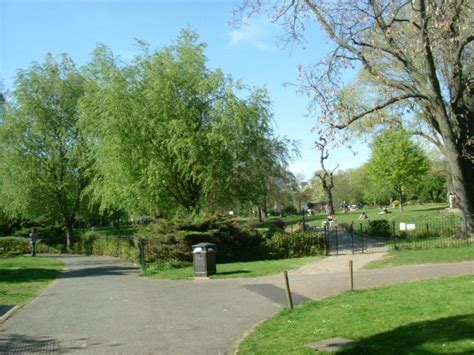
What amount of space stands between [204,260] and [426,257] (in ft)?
25.6

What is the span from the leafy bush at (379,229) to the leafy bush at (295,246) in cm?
906

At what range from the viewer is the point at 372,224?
3428 centimetres

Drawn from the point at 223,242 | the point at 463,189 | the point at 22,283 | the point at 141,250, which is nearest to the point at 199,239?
the point at 223,242

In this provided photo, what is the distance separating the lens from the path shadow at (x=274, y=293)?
12.7 metres

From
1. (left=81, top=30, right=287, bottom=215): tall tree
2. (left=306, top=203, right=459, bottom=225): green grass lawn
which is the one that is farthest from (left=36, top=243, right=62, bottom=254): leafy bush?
(left=306, top=203, right=459, bottom=225): green grass lawn

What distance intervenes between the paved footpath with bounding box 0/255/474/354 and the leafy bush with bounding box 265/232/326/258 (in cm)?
526

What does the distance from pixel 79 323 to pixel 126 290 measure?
511cm

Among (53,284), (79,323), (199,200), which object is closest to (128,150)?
(199,200)

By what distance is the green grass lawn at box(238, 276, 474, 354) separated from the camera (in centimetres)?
728

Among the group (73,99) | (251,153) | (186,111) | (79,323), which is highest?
(73,99)

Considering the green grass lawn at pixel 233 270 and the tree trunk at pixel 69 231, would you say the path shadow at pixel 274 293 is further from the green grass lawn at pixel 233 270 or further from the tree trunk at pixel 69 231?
the tree trunk at pixel 69 231

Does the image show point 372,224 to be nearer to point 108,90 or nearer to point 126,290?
point 108,90

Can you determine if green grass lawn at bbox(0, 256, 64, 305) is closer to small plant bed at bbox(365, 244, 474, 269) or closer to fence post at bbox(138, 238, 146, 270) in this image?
fence post at bbox(138, 238, 146, 270)

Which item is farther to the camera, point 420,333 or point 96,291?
point 96,291
